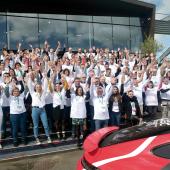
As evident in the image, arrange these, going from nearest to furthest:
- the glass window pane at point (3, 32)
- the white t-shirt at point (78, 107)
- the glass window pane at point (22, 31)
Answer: the white t-shirt at point (78, 107)
the glass window pane at point (3, 32)
the glass window pane at point (22, 31)

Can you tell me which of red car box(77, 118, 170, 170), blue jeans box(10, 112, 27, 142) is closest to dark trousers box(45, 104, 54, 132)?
blue jeans box(10, 112, 27, 142)

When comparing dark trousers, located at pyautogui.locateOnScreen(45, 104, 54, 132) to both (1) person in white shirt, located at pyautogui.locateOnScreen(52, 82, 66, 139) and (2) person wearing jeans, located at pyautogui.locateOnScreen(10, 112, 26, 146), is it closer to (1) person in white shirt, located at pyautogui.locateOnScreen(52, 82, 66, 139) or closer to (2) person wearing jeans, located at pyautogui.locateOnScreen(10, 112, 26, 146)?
(1) person in white shirt, located at pyautogui.locateOnScreen(52, 82, 66, 139)

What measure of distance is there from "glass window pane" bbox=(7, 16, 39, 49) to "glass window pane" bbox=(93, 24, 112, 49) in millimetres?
4280

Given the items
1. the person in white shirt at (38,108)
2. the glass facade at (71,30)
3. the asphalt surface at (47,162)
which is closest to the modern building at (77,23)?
the glass facade at (71,30)

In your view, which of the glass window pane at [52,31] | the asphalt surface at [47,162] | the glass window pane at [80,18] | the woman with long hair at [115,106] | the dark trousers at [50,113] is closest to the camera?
the asphalt surface at [47,162]

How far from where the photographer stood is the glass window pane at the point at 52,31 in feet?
68.9

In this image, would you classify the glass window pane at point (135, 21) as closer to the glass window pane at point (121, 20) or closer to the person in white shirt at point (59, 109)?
the glass window pane at point (121, 20)

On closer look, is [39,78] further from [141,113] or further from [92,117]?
[141,113]

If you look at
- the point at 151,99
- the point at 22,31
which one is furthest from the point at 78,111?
the point at 22,31

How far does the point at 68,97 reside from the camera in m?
10.4

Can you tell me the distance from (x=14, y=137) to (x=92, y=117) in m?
2.23

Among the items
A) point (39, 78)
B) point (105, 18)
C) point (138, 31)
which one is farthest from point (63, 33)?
point (39, 78)

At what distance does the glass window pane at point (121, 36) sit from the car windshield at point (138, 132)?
21.6 m

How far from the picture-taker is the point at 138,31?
1083 inches
